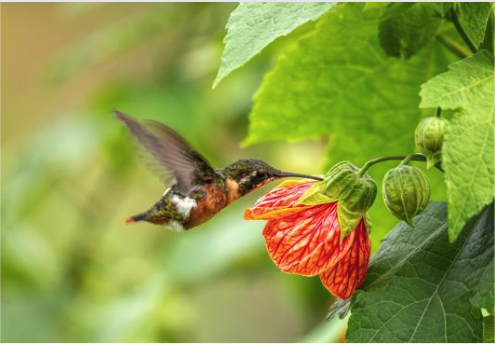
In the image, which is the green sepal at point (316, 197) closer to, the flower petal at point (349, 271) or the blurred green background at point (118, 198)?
the flower petal at point (349, 271)

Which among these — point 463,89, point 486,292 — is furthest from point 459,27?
point 486,292

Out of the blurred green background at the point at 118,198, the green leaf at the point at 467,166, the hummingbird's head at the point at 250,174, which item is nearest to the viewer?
the green leaf at the point at 467,166

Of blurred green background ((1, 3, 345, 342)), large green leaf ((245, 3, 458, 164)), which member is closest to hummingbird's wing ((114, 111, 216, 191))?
large green leaf ((245, 3, 458, 164))

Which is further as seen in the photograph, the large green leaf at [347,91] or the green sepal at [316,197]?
the large green leaf at [347,91]

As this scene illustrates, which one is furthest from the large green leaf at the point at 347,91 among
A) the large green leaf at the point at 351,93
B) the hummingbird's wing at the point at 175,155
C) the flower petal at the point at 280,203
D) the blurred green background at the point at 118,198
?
the blurred green background at the point at 118,198

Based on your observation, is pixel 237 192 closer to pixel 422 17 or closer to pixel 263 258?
pixel 422 17

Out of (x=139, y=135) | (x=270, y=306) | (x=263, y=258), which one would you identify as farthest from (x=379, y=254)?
(x=270, y=306)

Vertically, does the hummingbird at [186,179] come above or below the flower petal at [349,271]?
above
